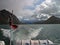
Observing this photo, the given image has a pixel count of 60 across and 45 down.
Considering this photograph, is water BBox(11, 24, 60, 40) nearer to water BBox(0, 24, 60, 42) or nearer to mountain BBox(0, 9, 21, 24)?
water BBox(0, 24, 60, 42)

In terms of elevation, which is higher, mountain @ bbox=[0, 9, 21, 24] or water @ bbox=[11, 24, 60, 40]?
mountain @ bbox=[0, 9, 21, 24]

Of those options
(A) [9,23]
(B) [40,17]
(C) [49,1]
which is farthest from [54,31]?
(A) [9,23]

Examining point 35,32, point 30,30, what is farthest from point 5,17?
point 35,32

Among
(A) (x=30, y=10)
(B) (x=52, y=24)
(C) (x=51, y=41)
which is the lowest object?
(C) (x=51, y=41)

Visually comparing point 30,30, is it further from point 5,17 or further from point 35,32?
point 5,17

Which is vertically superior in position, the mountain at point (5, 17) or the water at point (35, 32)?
the mountain at point (5, 17)

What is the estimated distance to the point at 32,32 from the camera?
358 centimetres

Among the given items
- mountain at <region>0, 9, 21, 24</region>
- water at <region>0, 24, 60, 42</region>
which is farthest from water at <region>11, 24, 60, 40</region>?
mountain at <region>0, 9, 21, 24</region>

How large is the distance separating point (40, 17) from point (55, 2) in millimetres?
444

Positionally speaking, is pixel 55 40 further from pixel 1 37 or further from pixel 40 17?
pixel 1 37

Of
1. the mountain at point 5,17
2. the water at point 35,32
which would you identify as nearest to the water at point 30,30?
the water at point 35,32

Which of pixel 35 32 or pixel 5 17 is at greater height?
pixel 5 17

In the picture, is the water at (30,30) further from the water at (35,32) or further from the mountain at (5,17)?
the mountain at (5,17)

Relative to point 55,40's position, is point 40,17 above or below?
above
